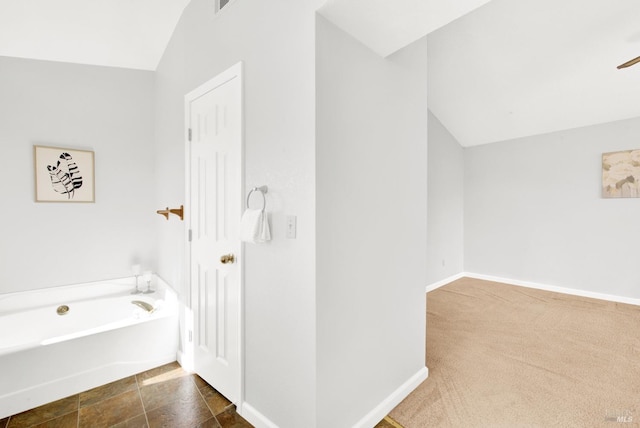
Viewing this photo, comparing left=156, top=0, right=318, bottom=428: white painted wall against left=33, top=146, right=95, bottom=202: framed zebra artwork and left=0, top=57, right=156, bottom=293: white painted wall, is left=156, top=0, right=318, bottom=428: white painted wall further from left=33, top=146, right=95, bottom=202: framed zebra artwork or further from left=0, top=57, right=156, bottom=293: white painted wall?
left=33, top=146, right=95, bottom=202: framed zebra artwork

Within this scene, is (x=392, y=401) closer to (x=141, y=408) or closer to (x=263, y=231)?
(x=263, y=231)

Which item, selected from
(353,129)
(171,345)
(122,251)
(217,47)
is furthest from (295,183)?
→ (122,251)

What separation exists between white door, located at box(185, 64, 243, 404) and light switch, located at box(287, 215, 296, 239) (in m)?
0.46

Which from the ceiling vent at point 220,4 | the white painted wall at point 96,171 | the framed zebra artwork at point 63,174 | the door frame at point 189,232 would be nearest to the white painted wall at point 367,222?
the door frame at point 189,232

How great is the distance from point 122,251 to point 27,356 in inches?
49.0

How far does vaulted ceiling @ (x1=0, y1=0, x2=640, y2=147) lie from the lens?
1453 millimetres

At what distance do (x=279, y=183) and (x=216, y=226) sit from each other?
0.75 metres

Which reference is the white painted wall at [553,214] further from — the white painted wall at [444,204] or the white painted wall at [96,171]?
the white painted wall at [96,171]

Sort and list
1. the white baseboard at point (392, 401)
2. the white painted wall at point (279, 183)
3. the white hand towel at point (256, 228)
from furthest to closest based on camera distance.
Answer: the white baseboard at point (392, 401) < the white hand towel at point (256, 228) < the white painted wall at point (279, 183)

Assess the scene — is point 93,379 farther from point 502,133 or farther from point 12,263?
point 502,133

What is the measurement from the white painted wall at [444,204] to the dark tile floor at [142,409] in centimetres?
318

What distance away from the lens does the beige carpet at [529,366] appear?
1726 millimetres

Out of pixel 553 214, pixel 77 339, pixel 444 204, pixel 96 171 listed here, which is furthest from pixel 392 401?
pixel 553 214

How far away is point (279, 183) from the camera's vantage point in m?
1.51
